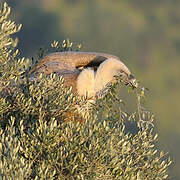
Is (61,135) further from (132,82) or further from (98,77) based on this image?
(132,82)

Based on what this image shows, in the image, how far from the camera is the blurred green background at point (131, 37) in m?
153

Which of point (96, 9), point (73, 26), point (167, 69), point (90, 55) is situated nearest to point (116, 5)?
point (96, 9)

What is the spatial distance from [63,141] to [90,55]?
529 centimetres

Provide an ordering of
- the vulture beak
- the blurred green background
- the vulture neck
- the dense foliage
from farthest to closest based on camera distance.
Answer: the blurred green background → the vulture beak → the vulture neck → the dense foliage

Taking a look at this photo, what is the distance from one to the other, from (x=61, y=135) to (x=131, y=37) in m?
162

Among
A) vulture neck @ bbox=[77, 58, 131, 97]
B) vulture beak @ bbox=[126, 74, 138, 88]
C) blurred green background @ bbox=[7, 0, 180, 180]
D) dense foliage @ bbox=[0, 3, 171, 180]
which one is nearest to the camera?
dense foliage @ bbox=[0, 3, 171, 180]

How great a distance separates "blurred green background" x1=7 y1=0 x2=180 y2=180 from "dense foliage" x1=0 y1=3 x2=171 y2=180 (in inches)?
4712

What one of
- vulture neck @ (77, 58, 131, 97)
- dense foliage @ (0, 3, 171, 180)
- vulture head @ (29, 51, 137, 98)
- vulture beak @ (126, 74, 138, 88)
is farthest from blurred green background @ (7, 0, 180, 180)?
dense foliage @ (0, 3, 171, 180)

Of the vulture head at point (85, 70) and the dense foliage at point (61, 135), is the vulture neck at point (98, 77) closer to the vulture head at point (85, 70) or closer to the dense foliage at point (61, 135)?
the vulture head at point (85, 70)

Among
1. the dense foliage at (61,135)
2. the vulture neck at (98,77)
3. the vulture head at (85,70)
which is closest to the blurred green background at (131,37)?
the vulture head at (85,70)

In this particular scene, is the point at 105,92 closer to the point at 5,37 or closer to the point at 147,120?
the point at 147,120

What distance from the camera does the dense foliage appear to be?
51.3ft

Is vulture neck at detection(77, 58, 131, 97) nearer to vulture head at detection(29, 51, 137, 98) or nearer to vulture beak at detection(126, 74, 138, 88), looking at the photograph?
vulture head at detection(29, 51, 137, 98)

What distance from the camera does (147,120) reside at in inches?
727
